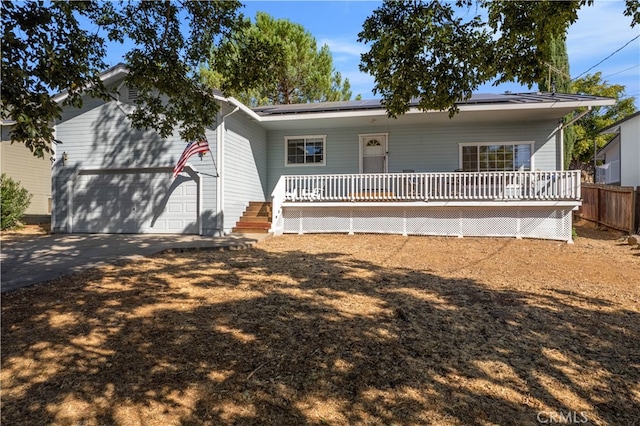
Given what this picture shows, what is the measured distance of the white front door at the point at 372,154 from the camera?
1366 cm

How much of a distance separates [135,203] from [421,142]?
966 centimetres

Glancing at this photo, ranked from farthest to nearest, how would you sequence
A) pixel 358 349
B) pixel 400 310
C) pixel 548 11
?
pixel 548 11 < pixel 400 310 < pixel 358 349

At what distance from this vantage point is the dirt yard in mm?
2555

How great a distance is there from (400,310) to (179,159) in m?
9.41

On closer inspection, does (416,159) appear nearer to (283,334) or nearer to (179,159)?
(179,159)

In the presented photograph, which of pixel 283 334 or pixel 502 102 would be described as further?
pixel 502 102

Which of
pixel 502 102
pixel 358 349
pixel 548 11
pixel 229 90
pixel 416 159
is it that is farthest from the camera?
pixel 416 159

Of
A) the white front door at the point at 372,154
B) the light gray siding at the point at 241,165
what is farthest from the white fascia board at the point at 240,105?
the white front door at the point at 372,154

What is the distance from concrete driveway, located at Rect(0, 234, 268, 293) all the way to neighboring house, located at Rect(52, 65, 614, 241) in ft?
3.80

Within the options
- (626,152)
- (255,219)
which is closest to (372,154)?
(255,219)

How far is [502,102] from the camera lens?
11312mm

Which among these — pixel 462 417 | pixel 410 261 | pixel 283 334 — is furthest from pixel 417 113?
pixel 462 417

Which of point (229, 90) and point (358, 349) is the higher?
point (229, 90)

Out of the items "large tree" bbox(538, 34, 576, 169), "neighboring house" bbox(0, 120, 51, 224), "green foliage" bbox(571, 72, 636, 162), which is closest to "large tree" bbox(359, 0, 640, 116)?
"large tree" bbox(538, 34, 576, 169)
